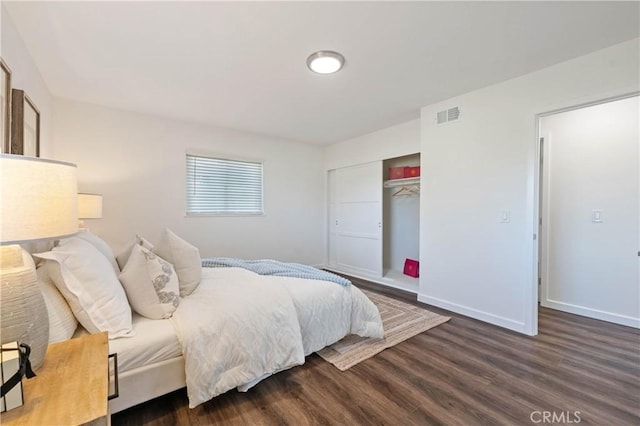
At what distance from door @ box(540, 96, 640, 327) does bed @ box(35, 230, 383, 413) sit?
9.48 ft

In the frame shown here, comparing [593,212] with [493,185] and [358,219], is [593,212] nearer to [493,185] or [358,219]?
[493,185]

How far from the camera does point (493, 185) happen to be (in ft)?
9.30

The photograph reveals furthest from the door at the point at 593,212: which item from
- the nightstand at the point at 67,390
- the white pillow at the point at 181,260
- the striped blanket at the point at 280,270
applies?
the nightstand at the point at 67,390

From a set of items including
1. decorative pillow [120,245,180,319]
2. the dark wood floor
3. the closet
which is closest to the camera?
the dark wood floor

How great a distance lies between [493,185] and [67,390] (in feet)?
11.1

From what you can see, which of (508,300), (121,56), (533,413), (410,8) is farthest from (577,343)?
(121,56)

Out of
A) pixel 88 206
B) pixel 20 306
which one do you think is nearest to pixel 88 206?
pixel 88 206

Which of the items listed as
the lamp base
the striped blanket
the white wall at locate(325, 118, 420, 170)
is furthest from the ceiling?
the striped blanket

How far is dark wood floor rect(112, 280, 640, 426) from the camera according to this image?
1563 millimetres

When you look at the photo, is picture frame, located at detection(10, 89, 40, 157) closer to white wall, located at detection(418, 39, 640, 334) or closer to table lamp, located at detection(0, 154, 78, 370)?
table lamp, located at detection(0, 154, 78, 370)

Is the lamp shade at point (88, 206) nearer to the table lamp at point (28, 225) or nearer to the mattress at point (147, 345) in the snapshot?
the mattress at point (147, 345)

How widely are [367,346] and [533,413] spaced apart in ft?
3.71

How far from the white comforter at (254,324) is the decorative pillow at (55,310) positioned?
49 centimetres

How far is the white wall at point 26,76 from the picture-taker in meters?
1.76
